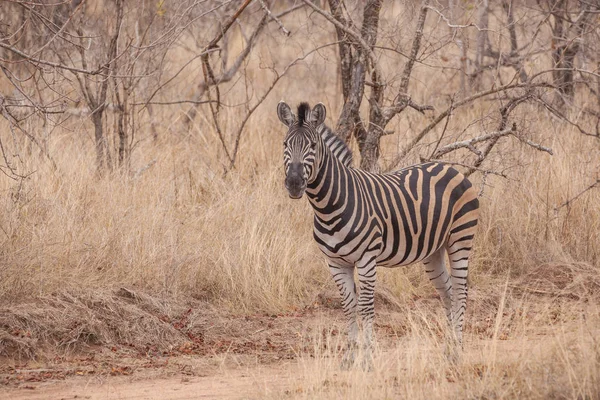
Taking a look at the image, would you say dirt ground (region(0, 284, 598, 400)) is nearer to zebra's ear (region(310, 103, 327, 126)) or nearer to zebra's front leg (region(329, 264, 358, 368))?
zebra's front leg (region(329, 264, 358, 368))

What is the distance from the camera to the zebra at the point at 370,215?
5750 mm

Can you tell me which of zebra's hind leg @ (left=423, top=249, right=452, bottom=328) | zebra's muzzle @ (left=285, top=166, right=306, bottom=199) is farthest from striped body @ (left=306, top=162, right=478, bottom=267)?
zebra's muzzle @ (left=285, top=166, right=306, bottom=199)

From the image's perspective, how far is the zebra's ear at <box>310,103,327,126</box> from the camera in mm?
5855

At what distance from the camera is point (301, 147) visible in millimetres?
5574

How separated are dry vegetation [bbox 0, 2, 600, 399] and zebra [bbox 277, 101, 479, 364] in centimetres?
38

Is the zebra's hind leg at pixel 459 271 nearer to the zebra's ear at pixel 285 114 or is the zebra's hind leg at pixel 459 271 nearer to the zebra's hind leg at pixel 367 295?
the zebra's hind leg at pixel 367 295

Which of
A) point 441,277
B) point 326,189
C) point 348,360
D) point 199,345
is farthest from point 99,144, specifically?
point 348,360

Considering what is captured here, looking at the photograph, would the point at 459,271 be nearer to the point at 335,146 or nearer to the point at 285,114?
the point at 335,146

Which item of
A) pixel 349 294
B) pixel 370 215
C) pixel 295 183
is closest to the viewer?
pixel 295 183

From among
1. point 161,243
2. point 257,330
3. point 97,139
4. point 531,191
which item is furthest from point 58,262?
point 531,191

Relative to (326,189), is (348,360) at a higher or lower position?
lower

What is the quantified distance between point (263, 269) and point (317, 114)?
214 centimetres

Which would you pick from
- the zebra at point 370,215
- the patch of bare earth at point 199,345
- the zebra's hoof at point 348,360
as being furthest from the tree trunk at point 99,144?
the zebra's hoof at point 348,360

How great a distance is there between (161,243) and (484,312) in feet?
9.97
